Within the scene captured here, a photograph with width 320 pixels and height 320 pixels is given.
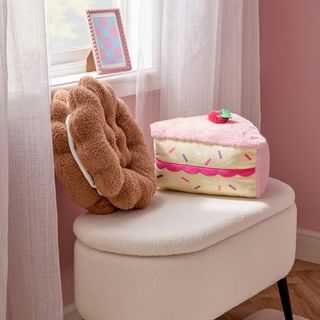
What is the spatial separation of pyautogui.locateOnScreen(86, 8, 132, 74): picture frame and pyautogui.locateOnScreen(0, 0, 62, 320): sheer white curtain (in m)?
0.70

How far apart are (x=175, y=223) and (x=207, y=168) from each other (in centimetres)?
31

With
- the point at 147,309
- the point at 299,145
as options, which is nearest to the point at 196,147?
the point at 147,309

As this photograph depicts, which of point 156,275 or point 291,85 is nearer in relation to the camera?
point 156,275

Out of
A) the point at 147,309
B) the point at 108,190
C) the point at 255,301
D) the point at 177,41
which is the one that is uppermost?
the point at 177,41

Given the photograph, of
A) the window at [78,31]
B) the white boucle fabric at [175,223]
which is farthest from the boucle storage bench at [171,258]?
the window at [78,31]

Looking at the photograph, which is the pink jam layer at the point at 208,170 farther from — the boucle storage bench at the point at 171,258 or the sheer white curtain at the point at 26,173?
the sheer white curtain at the point at 26,173

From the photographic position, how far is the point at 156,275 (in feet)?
6.98

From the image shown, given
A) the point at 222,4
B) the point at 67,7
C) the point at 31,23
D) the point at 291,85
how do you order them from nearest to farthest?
the point at 31,23, the point at 67,7, the point at 222,4, the point at 291,85

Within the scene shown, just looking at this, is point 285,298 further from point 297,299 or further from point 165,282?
point 165,282

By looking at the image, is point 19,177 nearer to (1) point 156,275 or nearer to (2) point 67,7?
(1) point 156,275

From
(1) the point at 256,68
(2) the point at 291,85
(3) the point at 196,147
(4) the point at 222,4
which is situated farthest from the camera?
(2) the point at 291,85

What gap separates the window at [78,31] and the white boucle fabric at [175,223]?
1.82 ft

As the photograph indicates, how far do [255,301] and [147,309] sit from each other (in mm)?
973

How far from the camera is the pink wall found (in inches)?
131
